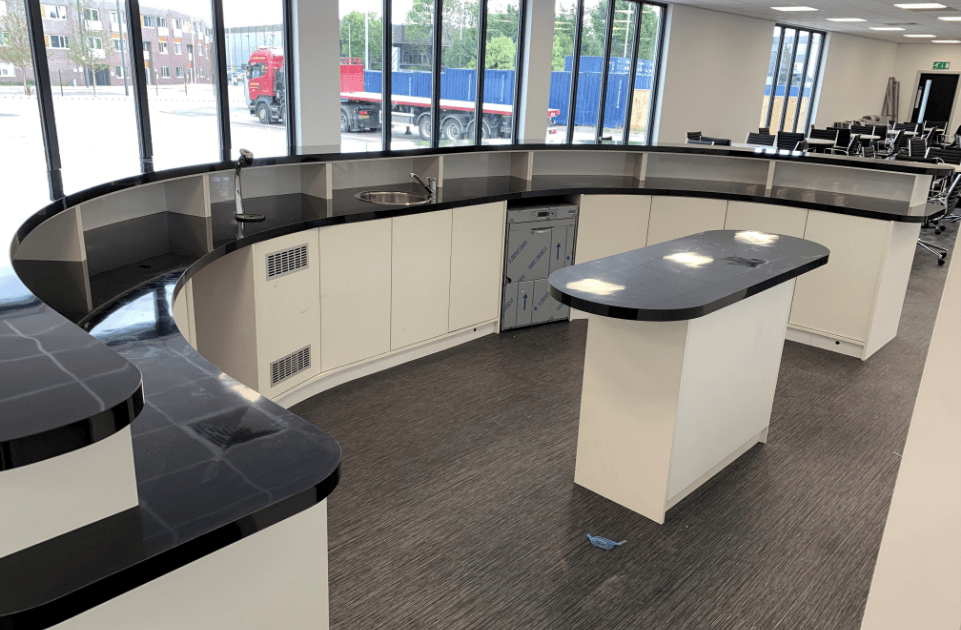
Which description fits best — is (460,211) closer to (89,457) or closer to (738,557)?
(738,557)

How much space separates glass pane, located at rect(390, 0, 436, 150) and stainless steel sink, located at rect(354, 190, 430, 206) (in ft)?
12.1

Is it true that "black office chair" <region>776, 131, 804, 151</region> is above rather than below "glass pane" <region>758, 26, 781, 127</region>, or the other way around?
below

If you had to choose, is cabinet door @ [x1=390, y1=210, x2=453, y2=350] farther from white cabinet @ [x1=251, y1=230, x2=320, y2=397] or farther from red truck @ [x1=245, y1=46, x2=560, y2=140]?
red truck @ [x1=245, y1=46, x2=560, y2=140]

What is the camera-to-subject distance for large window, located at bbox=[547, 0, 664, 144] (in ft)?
31.9

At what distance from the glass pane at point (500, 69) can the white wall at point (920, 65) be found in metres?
13.4

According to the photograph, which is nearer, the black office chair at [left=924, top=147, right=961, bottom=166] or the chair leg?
the chair leg

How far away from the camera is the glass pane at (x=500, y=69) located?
28.7 ft

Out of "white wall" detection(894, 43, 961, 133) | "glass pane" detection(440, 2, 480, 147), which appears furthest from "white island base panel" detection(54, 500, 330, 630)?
"white wall" detection(894, 43, 961, 133)

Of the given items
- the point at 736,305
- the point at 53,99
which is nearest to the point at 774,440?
the point at 736,305

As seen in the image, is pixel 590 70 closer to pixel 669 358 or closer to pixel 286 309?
pixel 286 309

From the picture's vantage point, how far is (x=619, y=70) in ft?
34.9

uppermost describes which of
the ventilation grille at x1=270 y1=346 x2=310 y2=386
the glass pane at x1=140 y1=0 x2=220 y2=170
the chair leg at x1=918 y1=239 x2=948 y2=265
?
the glass pane at x1=140 y1=0 x2=220 y2=170

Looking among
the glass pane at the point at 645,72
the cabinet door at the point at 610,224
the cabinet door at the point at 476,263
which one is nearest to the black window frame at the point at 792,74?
the glass pane at the point at 645,72

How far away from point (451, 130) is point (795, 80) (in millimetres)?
9109
